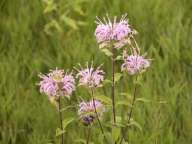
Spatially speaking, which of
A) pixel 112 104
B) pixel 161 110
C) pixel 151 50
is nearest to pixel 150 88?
pixel 161 110

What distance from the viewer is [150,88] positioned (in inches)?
115

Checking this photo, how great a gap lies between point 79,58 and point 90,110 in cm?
109

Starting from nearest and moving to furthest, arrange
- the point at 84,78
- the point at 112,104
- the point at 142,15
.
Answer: the point at 84,78 → the point at 112,104 → the point at 142,15

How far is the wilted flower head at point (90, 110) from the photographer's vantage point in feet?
6.90

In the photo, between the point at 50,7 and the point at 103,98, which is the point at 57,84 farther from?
the point at 50,7

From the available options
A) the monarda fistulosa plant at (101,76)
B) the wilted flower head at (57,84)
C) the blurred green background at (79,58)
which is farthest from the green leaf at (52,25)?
the wilted flower head at (57,84)

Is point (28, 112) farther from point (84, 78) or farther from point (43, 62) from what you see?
point (84, 78)

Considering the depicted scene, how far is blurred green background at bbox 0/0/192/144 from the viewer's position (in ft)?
8.96

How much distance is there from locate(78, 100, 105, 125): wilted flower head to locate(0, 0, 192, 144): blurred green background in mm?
285

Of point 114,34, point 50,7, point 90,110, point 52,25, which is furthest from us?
point 52,25

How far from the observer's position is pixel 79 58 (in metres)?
3.17

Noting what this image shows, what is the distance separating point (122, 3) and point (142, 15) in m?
0.21

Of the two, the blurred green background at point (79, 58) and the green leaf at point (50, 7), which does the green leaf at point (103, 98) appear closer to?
the blurred green background at point (79, 58)

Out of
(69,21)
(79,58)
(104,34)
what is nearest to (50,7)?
(69,21)
